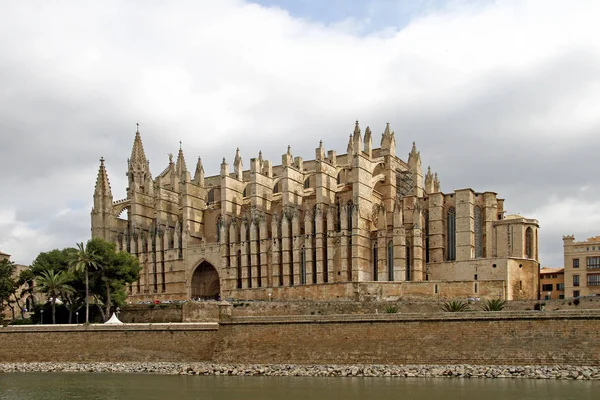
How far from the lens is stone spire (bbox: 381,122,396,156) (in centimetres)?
6148

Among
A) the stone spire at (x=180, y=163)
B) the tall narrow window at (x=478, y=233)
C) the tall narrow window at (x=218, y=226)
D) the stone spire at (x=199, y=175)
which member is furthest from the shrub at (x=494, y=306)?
the stone spire at (x=180, y=163)

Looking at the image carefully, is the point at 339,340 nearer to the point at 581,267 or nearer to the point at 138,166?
the point at 581,267

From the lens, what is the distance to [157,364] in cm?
4191

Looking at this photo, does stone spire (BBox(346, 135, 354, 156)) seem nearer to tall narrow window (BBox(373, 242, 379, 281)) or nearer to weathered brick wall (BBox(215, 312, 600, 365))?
tall narrow window (BBox(373, 242, 379, 281))

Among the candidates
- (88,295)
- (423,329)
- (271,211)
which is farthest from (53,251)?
(423,329)

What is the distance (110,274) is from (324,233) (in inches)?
624

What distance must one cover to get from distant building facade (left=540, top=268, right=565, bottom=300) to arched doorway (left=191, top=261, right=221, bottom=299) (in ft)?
85.1

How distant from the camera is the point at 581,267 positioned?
54688 millimetres

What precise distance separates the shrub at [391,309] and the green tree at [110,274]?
17.5 m

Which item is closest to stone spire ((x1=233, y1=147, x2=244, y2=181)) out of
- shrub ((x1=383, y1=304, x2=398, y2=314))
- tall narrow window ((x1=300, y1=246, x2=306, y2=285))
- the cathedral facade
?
the cathedral facade

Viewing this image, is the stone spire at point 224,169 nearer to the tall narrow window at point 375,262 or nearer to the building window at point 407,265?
the tall narrow window at point 375,262

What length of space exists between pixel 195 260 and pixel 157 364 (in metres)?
25.6

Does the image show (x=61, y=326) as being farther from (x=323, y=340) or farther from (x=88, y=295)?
(x=323, y=340)

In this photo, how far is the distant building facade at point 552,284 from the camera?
188 ft
